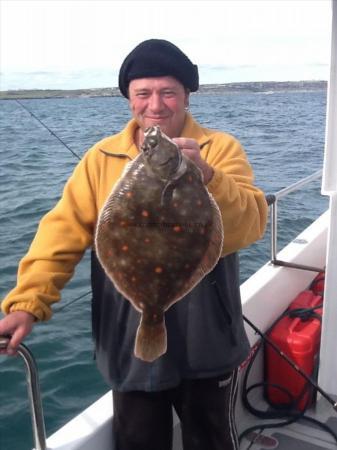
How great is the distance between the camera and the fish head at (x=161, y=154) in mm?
1448

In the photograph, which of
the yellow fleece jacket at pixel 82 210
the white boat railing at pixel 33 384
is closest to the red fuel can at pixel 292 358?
the yellow fleece jacket at pixel 82 210

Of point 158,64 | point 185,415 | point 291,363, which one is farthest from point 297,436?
point 158,64

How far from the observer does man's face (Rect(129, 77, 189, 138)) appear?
1981mm

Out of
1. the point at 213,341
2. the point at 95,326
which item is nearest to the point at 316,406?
the point at 213,341

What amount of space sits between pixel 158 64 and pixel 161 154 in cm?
66

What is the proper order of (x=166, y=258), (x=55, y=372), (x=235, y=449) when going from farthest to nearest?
(x=55, y=372), (x=235, y=449), (x=166, y=258)

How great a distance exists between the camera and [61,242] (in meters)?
2.09

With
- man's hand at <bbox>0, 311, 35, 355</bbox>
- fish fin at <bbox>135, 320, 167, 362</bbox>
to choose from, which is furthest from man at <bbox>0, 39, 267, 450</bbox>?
fish fin at <bbox>135, 320, 167, 362</bbox>

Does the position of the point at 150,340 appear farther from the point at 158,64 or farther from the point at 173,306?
the point at 158,64

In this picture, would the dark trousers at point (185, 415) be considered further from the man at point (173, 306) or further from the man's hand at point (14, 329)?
the man's hand at point (14, 329)

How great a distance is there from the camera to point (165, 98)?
2.00 m

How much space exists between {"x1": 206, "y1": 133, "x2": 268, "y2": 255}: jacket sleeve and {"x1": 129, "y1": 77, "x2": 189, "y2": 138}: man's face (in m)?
0.20

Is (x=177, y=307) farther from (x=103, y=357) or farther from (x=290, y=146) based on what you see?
(x=290, y=146)

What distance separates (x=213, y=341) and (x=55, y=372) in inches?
120
